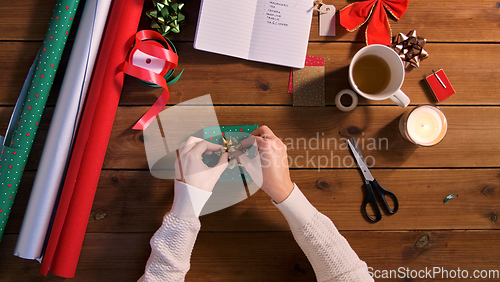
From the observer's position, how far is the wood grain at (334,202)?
775 millimetres

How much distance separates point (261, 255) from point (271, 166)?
0.27m

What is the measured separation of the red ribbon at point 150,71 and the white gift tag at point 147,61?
0.01 m

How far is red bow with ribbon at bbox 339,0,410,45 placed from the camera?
80 cm

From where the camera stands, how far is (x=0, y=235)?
0.74 meters

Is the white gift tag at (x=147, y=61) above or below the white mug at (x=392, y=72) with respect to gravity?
below

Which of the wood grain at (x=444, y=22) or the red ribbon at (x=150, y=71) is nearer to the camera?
the red ribbon at (x=150, y=71)

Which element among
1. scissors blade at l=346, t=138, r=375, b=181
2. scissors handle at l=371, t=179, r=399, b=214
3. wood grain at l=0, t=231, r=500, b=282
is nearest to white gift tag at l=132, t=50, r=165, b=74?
wood grain at l=0, t=231, r=500, b=282

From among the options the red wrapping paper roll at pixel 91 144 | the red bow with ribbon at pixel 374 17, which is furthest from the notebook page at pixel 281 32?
the red wrapping paper roll at pixel 91 144

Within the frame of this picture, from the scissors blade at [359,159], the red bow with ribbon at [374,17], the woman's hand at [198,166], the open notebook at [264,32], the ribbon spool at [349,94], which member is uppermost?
the red bow with ribbon at [374,17]

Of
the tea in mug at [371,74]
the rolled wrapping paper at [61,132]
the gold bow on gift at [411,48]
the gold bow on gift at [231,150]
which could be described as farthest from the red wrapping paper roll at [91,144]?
the gold bow on gift at [411,48]

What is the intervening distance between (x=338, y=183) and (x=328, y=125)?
0.17m

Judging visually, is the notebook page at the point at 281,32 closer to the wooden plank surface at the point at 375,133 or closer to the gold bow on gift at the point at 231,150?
the wooden plank surface at the point at 375,133

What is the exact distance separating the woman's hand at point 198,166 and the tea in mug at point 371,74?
0.42 meters

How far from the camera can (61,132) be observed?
0.73m
